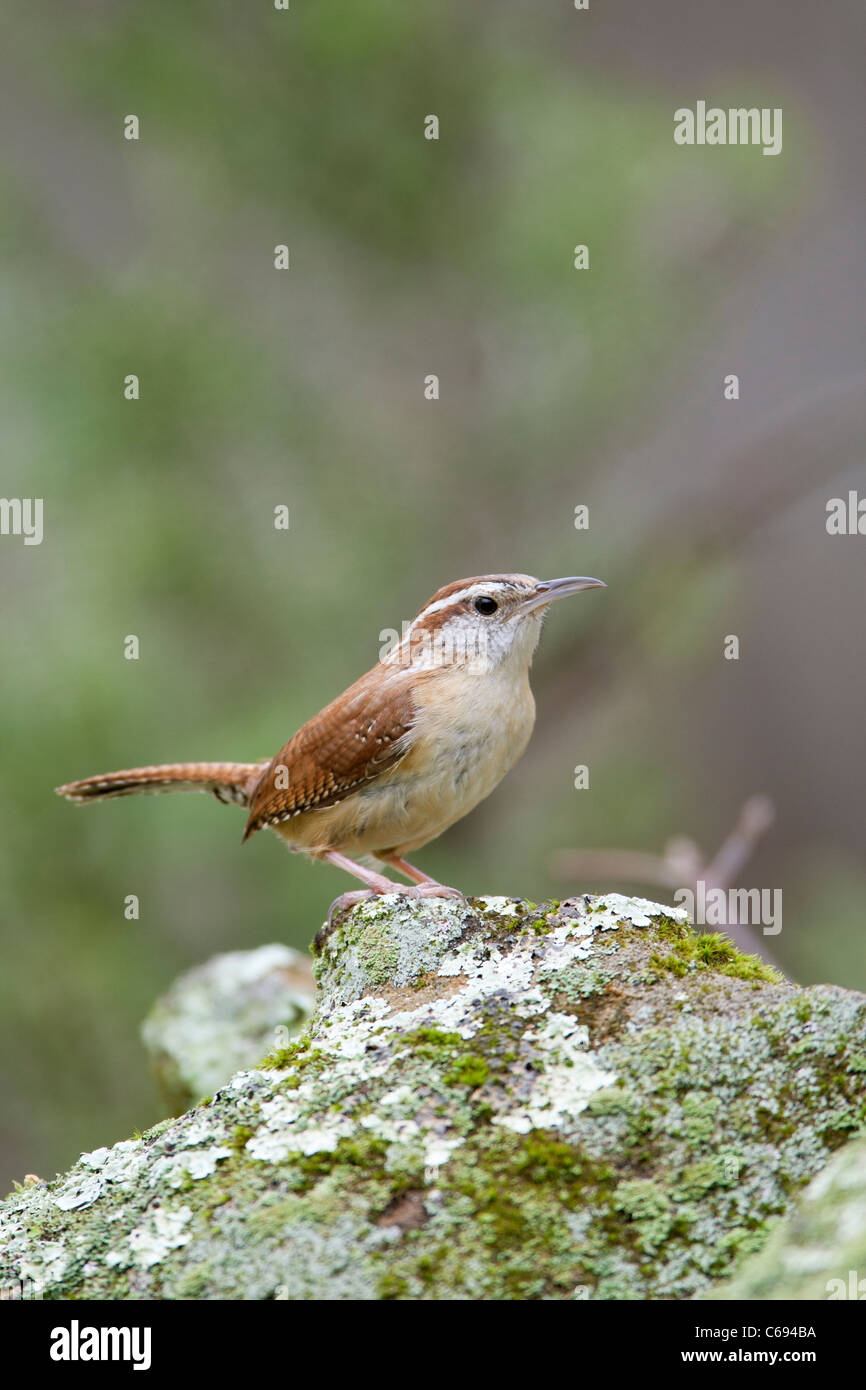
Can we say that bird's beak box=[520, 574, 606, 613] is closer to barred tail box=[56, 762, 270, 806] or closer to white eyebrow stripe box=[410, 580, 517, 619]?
white eyebrow stripe box=[410, 580, 517, 619]

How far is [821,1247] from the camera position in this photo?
6.14 ft

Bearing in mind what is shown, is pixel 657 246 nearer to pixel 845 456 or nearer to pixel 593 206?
pixel 593 206

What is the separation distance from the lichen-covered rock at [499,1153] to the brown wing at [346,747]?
4.69 ft

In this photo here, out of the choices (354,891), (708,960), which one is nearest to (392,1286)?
(708,960)

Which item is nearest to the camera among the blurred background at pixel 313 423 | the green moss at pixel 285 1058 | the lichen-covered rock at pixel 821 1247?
the lichen-covered rock at pixel 821 1247

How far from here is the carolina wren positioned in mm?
3992

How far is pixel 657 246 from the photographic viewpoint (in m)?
8.30

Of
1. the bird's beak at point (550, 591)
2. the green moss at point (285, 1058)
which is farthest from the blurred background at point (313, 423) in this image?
the green moss at point (285, 1058)

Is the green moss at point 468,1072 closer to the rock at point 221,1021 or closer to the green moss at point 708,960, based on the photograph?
the green moss at point 708,960

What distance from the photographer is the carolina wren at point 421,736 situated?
3992 mm

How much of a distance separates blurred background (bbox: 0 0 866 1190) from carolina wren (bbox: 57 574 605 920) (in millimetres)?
2717

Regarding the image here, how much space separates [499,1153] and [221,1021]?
272 centimetres

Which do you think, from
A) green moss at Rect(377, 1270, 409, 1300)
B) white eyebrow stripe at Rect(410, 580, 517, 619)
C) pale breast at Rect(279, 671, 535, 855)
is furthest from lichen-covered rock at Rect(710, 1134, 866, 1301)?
white eyebrow stripe at Rect(410, 580, 517, 619)
